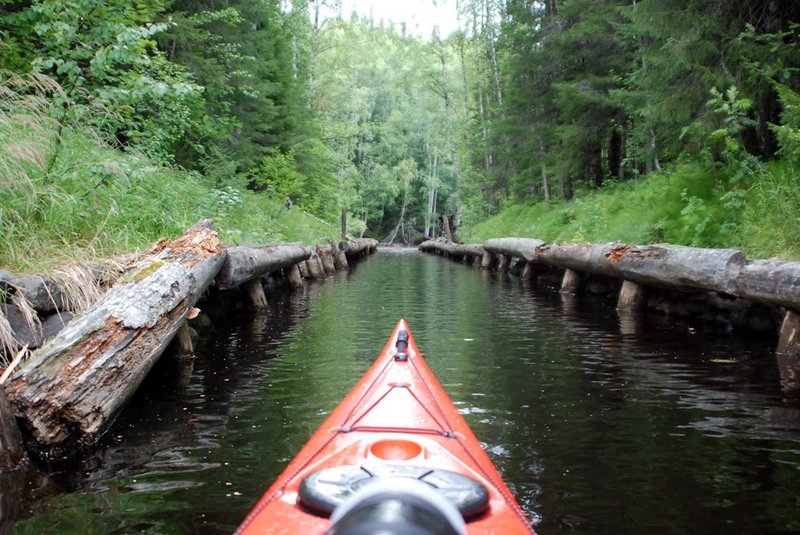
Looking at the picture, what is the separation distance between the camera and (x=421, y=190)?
5397cm

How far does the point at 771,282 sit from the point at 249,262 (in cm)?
605

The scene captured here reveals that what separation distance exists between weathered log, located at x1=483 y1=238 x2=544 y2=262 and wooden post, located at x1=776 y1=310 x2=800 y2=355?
25.0 ft

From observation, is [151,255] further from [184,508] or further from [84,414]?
[184,508]

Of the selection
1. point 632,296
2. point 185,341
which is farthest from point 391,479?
point 632,296

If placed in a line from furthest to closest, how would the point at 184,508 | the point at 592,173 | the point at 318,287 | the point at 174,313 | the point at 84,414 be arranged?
Answer: the point at 592,173
the point at 318,287
the point at 174,313
the point at 84,414
the point at 184,508

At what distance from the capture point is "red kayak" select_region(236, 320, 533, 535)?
128 cm

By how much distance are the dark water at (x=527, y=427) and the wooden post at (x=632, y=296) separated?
90cm

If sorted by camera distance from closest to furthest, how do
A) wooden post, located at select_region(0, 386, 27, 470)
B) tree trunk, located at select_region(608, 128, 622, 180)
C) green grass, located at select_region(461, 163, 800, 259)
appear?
wooden post, located at select_region(0, 386, 27, 470) < green grass, located at select_region(461, 163, 800, 259) < tree trunk, located at select_region(608, 128, 622, 180)

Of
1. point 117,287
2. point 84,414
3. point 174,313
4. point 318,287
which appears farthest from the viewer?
point 318,287

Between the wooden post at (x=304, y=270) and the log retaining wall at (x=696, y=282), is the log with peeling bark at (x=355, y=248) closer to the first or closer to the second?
the wooden post at (x=304, y=270)

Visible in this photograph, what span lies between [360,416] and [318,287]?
36.6 feet

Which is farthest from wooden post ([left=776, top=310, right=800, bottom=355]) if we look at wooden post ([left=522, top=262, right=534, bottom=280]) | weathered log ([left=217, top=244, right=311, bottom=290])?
wooden post ([left=522, top=262, right=534, bottom=280])

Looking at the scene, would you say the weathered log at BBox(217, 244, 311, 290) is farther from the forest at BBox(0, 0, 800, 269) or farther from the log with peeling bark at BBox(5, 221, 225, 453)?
the log with peeling bark at BBox(5, 221, 225, 453)

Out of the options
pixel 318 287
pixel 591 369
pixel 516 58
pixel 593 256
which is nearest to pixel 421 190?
pixel 516 58
